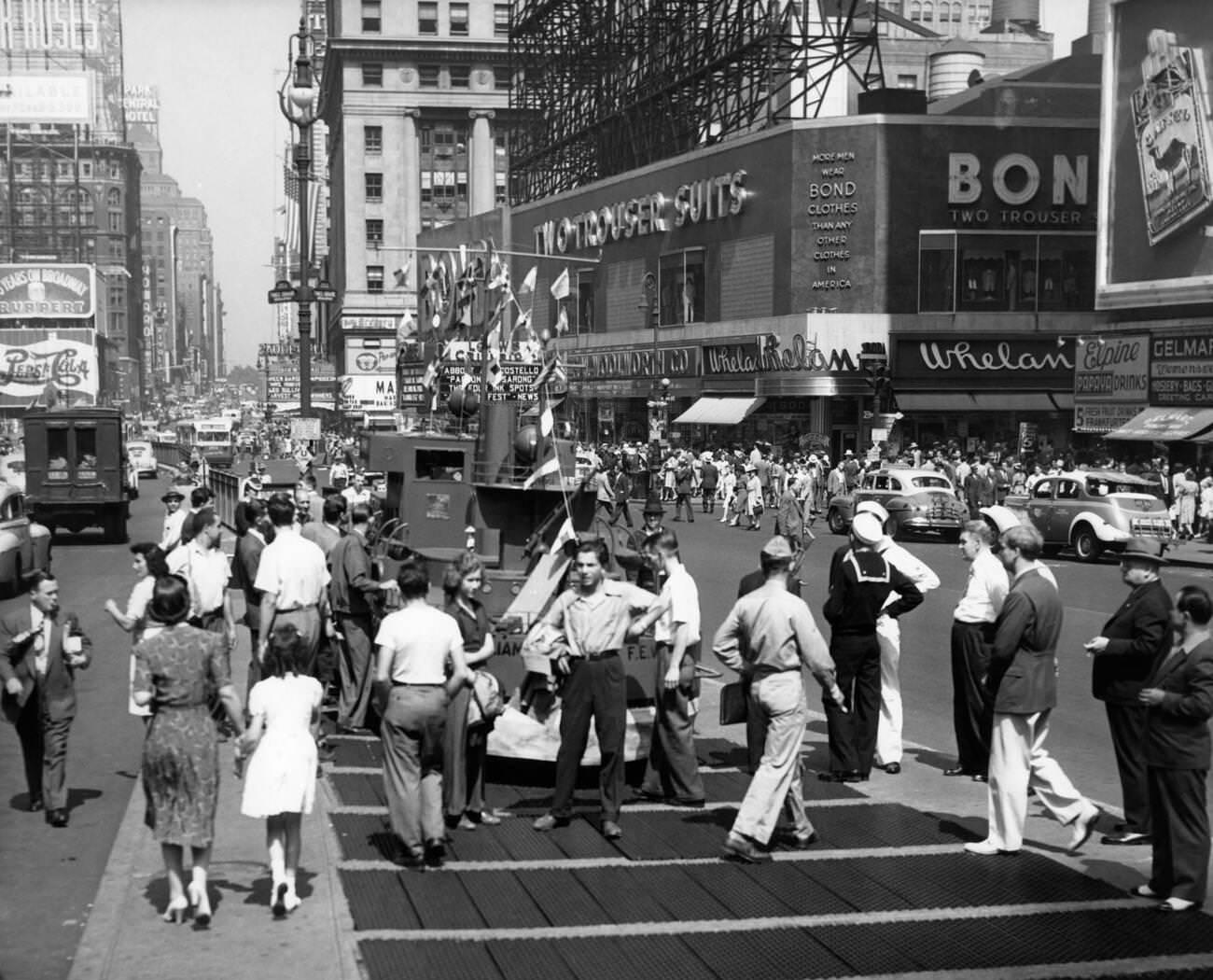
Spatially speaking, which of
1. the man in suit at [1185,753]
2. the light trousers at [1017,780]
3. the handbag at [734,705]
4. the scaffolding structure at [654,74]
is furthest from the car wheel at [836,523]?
the man in suit at [1185,753]

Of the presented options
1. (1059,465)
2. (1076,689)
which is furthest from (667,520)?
(1076,689)

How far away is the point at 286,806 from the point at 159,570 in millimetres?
3290

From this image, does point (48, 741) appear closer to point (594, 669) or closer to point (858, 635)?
point (594, 669)

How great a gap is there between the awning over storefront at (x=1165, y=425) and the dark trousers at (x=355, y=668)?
33.2 m

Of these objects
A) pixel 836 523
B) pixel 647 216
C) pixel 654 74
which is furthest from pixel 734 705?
pixel 654 74

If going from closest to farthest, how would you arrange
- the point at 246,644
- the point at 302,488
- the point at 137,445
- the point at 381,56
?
the point at 302,488, the point at 246,644, the point at 137,445, the point at 381,56

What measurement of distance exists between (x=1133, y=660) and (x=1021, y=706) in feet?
2.52

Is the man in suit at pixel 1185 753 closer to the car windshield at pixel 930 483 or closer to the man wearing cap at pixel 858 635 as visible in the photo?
the man wearing cap at pixel 858 635

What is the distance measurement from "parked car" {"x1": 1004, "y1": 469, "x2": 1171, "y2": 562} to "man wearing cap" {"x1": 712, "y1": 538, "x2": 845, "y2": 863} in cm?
2029

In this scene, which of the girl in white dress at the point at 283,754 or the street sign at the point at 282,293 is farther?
the street sign at the point at 282,293

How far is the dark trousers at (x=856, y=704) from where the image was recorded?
1041 centimetres

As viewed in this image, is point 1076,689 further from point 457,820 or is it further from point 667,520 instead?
point 667,520

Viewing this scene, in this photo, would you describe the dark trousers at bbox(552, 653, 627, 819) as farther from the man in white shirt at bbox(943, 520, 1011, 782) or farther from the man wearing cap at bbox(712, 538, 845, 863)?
the man in white shirt at bbox(943, 520, 1011, 782)

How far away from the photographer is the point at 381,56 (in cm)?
10794
